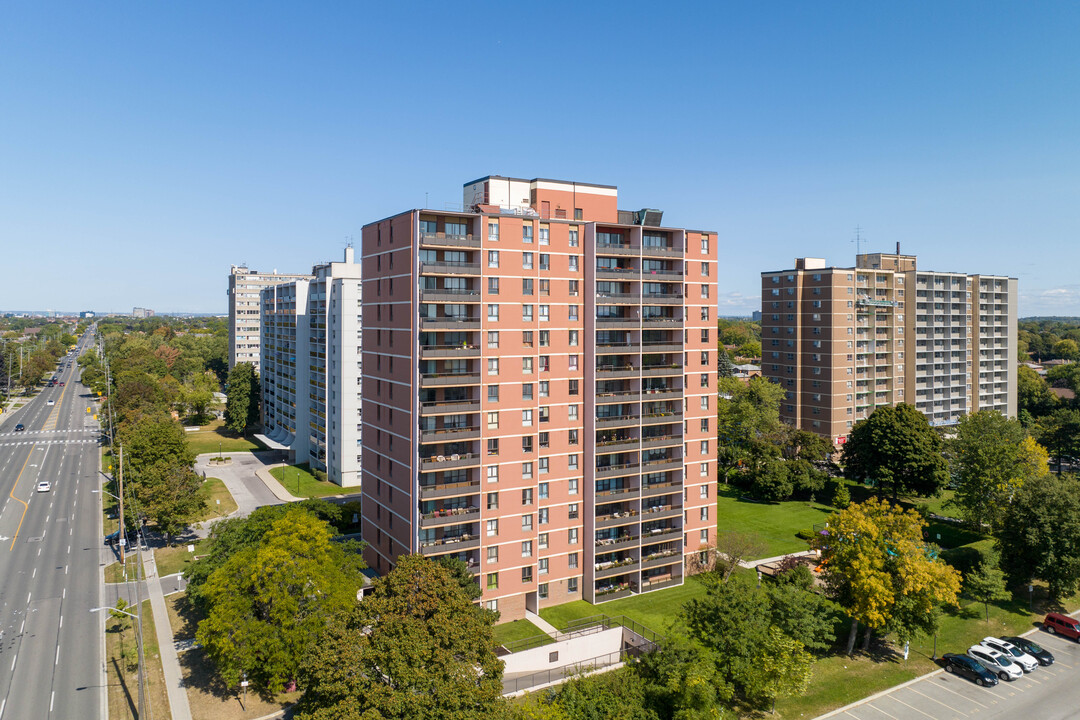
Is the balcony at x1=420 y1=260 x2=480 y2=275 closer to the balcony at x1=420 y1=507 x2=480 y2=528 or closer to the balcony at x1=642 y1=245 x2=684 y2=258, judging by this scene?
the balcony at x1=642 y1=245 x2=684 y2=258

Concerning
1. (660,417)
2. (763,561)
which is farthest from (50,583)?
(763,561)

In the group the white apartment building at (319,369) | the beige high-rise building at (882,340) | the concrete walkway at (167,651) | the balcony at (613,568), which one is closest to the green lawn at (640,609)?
the balcony at (613,568)

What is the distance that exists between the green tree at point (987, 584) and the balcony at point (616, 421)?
114 feet

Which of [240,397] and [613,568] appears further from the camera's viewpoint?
[240,397]

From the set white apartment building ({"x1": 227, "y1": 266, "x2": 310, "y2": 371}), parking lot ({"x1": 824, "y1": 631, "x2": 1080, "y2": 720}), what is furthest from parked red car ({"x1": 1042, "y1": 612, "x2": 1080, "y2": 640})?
white apartment building ({"x1": 227, "y1": 266, "x2": 310, "y2": 371})

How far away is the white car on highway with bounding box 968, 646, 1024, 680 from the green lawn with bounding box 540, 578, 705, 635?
22.8 metres

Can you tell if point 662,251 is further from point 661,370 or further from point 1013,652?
point 1013,652

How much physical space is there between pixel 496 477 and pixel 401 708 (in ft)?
85.2

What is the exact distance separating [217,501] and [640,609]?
62.4 meters

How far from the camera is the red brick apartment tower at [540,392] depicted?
56.7 meters

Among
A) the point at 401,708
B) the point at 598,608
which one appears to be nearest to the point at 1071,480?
the point at 598,608

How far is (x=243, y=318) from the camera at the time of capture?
17638cm

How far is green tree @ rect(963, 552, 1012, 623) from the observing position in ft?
198

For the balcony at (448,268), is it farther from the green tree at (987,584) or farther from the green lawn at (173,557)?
the green tree at (987,584)
